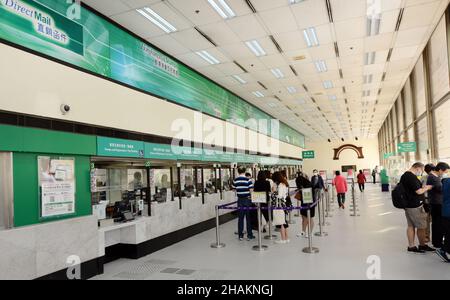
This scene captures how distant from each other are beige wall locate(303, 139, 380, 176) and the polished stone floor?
26.7 metres

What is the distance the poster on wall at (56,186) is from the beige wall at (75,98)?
0.61m

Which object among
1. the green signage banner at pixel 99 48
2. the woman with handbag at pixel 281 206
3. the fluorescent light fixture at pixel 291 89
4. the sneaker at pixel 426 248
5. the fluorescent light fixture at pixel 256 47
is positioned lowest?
the sneaker at pixel 426 248

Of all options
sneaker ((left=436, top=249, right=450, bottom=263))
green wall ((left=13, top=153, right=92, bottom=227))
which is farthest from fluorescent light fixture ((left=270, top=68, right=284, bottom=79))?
green wall ((left=13, top=153, right=92, bottom=227))

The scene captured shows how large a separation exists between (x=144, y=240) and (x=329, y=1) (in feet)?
16.6

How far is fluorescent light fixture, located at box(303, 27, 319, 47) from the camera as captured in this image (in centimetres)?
621

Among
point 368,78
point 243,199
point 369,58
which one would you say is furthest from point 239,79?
point 368,78

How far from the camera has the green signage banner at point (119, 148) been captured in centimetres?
473

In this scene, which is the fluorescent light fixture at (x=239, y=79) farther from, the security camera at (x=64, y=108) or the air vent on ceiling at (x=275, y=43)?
the security camera at (x=64, y=108)

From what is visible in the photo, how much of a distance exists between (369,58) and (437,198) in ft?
15.1

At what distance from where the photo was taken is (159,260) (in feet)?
16.8

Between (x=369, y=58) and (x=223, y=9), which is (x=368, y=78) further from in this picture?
(x=223, y=9)

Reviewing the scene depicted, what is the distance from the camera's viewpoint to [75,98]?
437cm

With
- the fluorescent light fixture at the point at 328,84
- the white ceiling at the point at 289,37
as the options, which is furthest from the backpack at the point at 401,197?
the fluorescent light fixture at the point at 328,84

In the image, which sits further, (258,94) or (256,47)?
(258,94)
